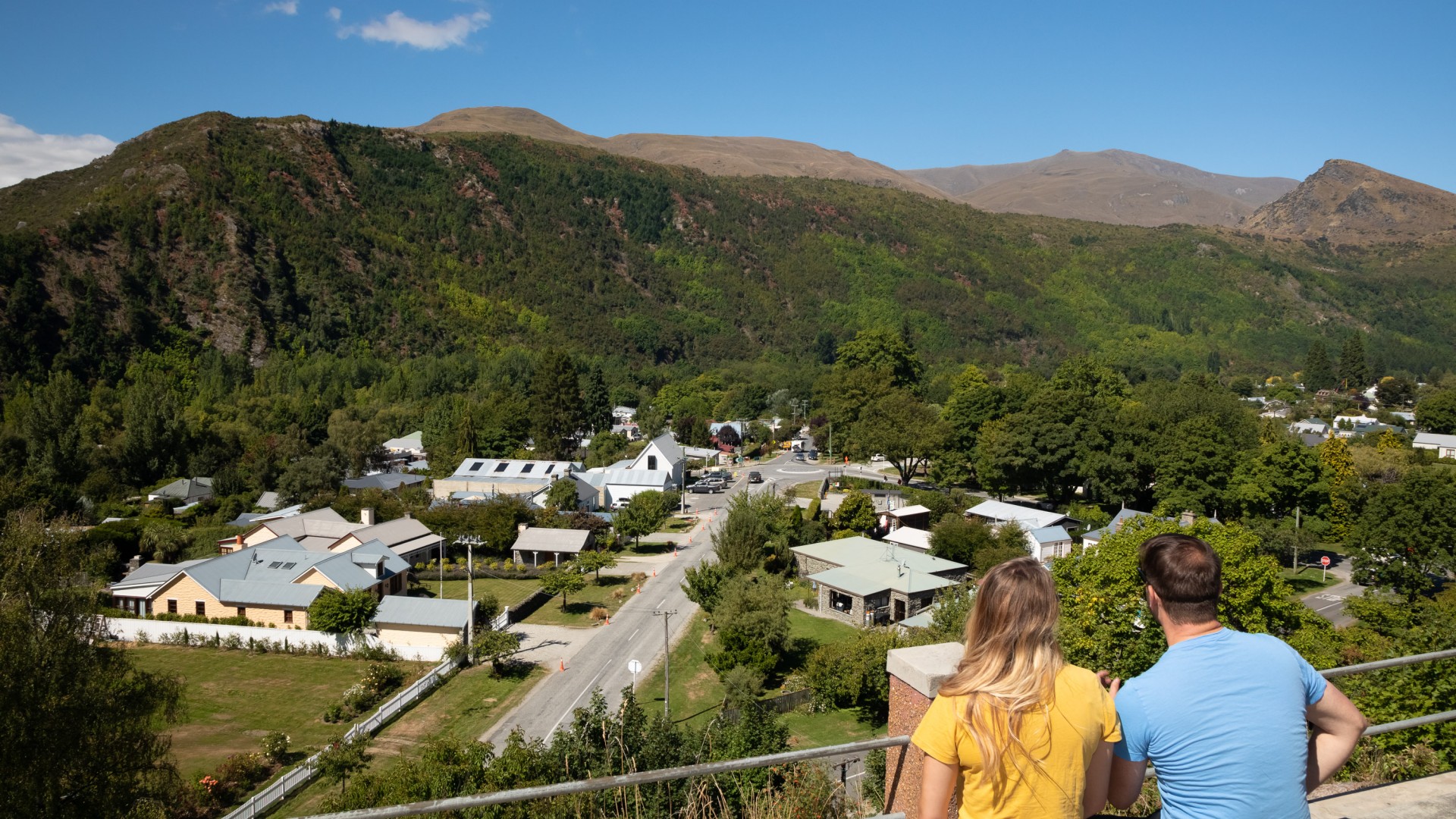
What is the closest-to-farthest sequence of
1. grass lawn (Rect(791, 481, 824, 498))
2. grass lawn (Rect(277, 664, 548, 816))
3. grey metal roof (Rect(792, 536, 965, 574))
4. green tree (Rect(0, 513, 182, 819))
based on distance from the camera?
green tree (Rect(0, 513, 182, 819)) < grass lawn (Rect(277, 664, 548, 816)) < grey metal roof (Rect(792, 536, 965, 574)) < grass lawn (Rect(791, 481, 824, 498))

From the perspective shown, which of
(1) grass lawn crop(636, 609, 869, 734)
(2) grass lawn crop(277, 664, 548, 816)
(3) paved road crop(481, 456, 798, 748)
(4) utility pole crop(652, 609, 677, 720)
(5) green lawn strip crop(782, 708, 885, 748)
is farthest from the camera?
(1) grass lawn crop(636, 609, 869, 734)

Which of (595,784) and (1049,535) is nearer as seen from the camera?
(595,784)

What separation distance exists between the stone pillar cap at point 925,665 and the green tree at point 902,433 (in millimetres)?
41432

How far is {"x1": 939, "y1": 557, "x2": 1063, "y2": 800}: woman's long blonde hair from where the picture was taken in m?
2.53

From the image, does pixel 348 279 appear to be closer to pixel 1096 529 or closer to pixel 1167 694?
pixel 1096 529

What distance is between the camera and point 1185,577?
2.81 m

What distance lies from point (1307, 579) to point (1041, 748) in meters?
35.4

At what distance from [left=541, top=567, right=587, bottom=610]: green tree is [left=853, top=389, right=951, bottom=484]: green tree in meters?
22.1

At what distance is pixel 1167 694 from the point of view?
2.77 metres

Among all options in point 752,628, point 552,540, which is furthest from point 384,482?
point 752,628

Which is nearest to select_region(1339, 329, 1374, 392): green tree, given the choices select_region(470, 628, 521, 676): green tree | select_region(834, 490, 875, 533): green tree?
select_region(834, 490, 875, 533): green tree

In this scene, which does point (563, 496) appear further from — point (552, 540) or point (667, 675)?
point (667, 675)

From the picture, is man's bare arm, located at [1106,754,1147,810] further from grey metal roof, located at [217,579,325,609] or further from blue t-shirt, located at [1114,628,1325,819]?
grey metal roof, located at [217,579,325,609]

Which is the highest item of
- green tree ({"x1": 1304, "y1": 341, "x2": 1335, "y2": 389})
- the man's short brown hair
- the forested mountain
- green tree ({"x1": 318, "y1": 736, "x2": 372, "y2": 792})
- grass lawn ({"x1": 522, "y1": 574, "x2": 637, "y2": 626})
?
the forested mountain
